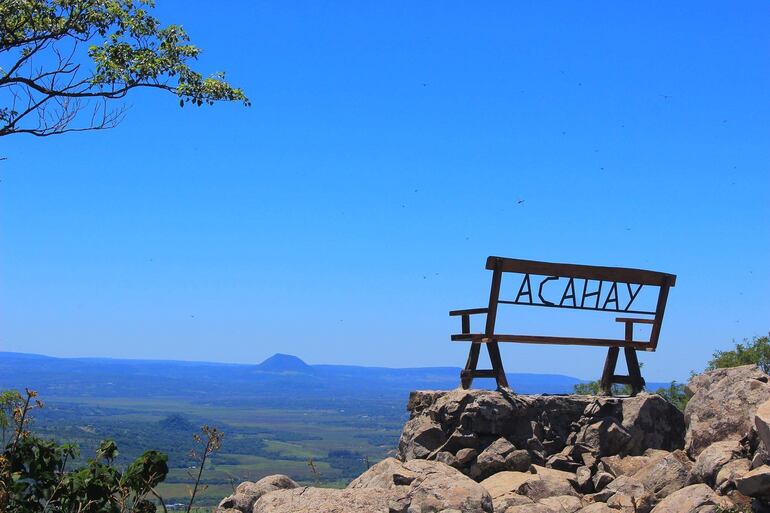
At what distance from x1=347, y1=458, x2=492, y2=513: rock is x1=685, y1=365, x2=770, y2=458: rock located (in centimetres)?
385

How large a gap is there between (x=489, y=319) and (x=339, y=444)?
183 meters

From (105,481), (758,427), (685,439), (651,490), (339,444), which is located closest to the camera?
(105,481)

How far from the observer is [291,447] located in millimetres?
199000

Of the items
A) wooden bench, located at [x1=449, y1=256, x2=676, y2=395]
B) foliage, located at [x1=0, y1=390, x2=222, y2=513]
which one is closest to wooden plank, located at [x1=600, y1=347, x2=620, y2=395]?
wooden bench, located at [x1=449, y1=256, x2=676, y2=395]

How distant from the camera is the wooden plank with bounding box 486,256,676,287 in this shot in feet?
52.1

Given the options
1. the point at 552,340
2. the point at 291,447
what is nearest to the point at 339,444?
the point at 291,447

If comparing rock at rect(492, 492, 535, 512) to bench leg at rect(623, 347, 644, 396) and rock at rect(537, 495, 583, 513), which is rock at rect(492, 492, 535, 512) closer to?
rock at rect(537, 495, 583, 513)

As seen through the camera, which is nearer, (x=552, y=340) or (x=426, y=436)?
(x=426, y=436)

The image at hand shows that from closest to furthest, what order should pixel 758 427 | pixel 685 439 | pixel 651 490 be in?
pixel 758 427 → pixel 651 490 → pixel 685 439

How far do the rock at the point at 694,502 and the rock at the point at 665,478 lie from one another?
2.05 ft

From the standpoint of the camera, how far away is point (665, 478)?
12609mm

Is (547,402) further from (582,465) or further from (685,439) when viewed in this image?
(685,439)

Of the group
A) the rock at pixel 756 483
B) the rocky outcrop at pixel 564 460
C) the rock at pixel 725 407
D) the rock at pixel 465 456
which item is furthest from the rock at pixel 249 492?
the rock at pixel 756 483

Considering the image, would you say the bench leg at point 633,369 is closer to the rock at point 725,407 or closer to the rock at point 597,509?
the rock at point 725,407
